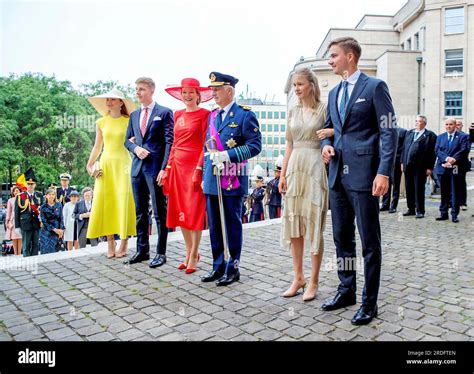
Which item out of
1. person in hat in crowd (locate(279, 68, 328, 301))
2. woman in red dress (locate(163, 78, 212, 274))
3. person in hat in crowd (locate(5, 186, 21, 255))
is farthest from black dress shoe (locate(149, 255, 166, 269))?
person in hat in crowd (locate(5, 186, 21, 255))

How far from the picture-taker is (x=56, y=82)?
105ft

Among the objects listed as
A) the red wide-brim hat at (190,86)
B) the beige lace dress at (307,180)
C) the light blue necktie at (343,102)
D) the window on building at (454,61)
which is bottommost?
the beige lace dress at (307,180)

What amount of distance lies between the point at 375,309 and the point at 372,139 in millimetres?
1542

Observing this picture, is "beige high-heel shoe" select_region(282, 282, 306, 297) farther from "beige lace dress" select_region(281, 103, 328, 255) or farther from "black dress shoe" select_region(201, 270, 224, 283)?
"black dress shoe" select_region(201, 270, 224, 283)

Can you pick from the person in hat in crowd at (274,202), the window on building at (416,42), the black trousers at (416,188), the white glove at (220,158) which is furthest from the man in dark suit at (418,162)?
the window on building at (416,42)

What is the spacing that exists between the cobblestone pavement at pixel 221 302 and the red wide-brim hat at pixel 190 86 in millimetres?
2289

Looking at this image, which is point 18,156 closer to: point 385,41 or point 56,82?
point 56,82

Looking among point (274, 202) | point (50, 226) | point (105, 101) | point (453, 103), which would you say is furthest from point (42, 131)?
point (453, 103)

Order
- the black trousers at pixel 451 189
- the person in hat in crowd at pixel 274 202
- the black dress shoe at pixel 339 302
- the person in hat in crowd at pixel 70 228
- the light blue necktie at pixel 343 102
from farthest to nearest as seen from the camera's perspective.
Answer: the person in hat in crowd at pixel 274 202, the person in hat in crowd at pixel 70 228, the black trousers at pixel 451 189, the black dress shoe at pixel 339 302, the light blue necktie at pixel 343 102

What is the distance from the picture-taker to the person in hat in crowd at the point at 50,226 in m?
11.1

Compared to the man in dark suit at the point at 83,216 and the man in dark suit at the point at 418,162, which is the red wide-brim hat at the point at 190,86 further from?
the man in dark suit at the point at 418,162

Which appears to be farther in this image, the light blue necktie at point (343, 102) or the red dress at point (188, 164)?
the red dress at point (188, 164)

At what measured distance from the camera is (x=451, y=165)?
409 inches
